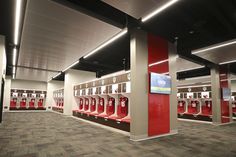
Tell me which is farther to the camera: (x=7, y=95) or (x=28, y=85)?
(x=28, y=85)

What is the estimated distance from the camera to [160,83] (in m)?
4.90

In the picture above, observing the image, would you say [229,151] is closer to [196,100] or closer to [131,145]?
[131,145]

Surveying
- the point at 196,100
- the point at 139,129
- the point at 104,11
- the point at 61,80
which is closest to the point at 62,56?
the point at 104,11

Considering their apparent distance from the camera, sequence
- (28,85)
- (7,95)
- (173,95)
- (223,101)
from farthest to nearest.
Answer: (28,85)
(7,95)
(223,101)
(173,95)

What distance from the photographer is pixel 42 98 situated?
16109 mm

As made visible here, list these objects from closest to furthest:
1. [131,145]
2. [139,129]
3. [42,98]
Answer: [131,145] < [139,129] < [42,98]

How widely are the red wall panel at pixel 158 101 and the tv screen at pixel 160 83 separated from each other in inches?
6.5

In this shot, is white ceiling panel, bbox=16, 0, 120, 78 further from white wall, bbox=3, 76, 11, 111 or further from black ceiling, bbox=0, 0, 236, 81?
white wall, bbox=3, 76, 11, 111

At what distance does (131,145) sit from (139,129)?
63 cm

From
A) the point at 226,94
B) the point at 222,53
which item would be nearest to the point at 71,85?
the point at 222,53

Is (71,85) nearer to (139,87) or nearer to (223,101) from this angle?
(139,87)

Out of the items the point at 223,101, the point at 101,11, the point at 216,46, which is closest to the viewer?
the point at 101,11

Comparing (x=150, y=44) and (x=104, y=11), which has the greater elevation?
(x=104, y=11)

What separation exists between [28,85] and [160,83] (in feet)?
50.9
